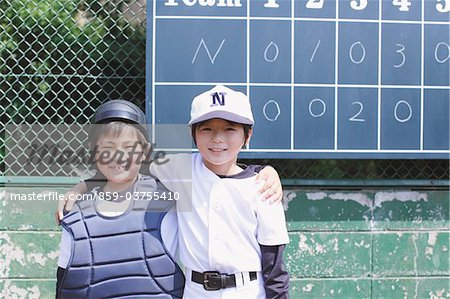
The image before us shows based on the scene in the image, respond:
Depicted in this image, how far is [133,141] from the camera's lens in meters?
2.54

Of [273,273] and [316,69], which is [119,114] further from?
[316,69]

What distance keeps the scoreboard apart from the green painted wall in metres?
0.37

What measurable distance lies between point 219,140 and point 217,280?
55 cm

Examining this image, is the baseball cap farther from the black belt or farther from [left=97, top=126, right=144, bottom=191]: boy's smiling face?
the black belt

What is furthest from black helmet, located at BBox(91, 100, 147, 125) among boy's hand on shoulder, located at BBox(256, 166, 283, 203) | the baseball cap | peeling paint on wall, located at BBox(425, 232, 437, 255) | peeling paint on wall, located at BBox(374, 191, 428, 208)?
peeling paint on wall, located at BBox(425, 232, 437, 255)

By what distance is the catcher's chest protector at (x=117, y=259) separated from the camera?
2441mm

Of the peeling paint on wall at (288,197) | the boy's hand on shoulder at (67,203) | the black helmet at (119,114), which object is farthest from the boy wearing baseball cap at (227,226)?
the peeling paint on wall at (288,197)

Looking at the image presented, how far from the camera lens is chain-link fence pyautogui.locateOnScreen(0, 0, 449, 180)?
4473mm

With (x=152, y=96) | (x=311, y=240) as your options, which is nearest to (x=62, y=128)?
(x=152, y=96)

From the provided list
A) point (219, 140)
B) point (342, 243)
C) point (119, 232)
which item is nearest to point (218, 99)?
point (219, 140)

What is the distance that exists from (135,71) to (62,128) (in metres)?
0.66

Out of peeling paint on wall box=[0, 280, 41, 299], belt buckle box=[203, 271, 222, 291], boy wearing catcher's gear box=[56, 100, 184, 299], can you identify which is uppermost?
boy wearing catcher's gear box=[56, 100, 184, 299]

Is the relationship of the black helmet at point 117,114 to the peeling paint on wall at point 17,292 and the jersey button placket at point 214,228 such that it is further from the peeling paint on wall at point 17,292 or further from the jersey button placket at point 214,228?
the peeling paint on wall at point 17,292

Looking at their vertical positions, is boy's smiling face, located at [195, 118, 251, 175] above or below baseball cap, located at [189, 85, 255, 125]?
below
